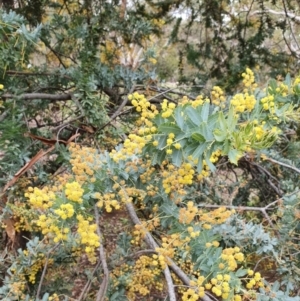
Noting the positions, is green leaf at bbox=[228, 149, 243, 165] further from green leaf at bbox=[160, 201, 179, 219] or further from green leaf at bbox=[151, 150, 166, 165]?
green leaf at bbox=[160, 201, 179, 219]

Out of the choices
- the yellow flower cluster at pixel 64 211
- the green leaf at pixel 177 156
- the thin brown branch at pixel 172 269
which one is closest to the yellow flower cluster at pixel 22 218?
the thin brown branch at pixel 172 269

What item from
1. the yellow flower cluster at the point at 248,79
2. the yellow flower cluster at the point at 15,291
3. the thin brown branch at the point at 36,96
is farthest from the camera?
the thin brown branch at the point at 36,96

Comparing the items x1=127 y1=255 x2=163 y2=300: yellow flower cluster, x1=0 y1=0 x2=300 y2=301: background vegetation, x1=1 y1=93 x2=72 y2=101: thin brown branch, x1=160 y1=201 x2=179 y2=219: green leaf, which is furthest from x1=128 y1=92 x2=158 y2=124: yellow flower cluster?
x1=1 y1=93 x2=72 y2=101: thin brown branch

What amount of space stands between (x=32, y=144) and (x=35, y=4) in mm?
1356

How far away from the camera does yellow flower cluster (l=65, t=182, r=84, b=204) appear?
1142 mm

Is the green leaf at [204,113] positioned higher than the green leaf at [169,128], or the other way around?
the green leaf at [204,113]

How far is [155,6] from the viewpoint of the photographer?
11.6 ft

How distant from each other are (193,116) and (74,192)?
38 centimetres

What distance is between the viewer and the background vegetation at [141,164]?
121 cm

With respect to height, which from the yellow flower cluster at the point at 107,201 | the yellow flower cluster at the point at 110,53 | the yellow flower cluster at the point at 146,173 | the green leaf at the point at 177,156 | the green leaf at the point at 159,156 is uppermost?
the yellow flower cluster at the point at 110,53

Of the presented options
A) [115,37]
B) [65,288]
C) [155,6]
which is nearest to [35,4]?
[115,37]

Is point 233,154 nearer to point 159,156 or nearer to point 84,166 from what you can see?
point 159,156

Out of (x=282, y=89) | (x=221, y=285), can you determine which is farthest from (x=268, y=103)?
(x=221, y=285)

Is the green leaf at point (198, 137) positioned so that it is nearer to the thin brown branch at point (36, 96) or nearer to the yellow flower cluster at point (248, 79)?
the yellow flower cluster at point (248, 79)
